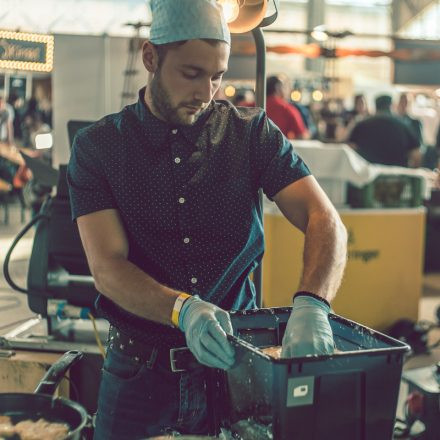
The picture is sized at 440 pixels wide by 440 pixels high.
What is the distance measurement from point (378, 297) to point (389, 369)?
3868 millimetres

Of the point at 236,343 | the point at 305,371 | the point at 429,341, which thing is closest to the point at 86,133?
the point at 236,343

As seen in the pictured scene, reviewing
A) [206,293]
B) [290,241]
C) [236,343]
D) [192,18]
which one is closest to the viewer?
[236,343]

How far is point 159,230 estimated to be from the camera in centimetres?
163

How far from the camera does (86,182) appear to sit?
161 cm

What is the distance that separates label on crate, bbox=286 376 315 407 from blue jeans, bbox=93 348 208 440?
1.76ft

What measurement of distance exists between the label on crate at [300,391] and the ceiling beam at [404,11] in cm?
2094

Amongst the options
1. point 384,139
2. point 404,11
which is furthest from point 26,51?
point 404,11

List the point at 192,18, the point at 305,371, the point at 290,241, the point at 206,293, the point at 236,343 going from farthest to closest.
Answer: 1. the point at 290,241
2. the point at 206,293
3. the point at 192,18
4. the point at 236,343
5. the point at 305,371

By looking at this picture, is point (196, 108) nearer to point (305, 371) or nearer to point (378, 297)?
point (305, 371)

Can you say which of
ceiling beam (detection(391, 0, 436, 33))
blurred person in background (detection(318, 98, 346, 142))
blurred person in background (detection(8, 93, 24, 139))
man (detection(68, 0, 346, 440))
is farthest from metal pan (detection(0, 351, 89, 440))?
ceiling beam (detection(391, 0, 436, 33))

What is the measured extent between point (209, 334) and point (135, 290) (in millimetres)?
310

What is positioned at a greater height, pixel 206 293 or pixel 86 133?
pixel 86 133

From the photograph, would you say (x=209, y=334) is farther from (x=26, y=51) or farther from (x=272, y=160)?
(x=26, y=51)

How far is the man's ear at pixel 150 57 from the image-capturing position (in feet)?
5.32
